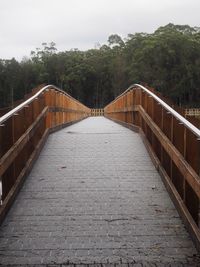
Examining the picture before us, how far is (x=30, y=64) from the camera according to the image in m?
99.2

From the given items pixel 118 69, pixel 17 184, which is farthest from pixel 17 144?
pixel 118 69

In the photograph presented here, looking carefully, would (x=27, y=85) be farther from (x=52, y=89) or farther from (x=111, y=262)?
(x=111, y=262)

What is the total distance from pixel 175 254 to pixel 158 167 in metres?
3.07

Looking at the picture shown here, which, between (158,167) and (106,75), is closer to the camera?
(158,167)

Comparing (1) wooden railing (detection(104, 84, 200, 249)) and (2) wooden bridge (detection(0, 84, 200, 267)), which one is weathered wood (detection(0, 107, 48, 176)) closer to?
(2) wooden bridge (detection(0, 84, 200, 267))

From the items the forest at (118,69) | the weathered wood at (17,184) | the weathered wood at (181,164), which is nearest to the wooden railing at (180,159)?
the weathered wood at (181,164)

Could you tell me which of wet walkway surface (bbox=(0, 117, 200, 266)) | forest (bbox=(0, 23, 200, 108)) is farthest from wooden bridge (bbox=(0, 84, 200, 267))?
forest (bbox=(0, 23, 200, 108))

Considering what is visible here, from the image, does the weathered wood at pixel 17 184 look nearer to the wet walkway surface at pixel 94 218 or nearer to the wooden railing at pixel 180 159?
the wet walkway surface at pixel 94 218

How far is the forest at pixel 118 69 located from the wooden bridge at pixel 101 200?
2769 inches

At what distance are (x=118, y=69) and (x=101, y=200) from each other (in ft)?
274

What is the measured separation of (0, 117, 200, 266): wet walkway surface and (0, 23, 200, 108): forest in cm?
7079

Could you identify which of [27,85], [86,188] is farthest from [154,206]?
[27,85]

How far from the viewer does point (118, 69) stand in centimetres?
8925

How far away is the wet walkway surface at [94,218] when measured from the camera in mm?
4953
